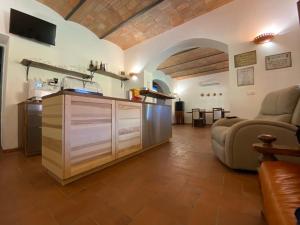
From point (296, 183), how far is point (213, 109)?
7.29 m

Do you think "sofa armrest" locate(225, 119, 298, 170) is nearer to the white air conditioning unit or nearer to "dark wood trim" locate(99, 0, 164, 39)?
"dark wood trim" locate(99, 0, 164, 39)

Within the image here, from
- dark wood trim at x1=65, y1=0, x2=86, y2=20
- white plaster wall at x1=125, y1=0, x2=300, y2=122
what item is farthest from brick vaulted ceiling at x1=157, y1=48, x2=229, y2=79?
dark wood trim at x1=65, y1=0, x2=86, y2=20

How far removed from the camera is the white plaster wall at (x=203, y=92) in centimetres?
747

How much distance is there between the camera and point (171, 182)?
4.34ft

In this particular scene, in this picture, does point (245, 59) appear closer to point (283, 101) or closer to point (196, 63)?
point (283, 101)

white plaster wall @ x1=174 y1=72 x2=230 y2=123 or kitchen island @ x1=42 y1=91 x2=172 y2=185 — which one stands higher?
white plaster wall @ x1=174 y1=72 x2=230 y2=123

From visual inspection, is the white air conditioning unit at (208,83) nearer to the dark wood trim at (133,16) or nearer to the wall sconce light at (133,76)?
the wall sconce light at (133,76)

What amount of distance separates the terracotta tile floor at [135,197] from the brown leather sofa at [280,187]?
0.38m

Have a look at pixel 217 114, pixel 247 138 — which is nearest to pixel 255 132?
pixel 247 138

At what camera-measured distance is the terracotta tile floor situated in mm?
858

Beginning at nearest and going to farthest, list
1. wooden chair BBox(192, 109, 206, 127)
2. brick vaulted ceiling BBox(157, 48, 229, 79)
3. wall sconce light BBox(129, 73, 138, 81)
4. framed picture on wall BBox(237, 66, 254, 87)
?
1. framed picture on wall BBox(237, 66, 254, 87)
2. wall sconce light BBox(129, 73, 138, 81)
3. brick vaulted ceiling BBox(157, 48, 229, 79)
4. wooden chair BBox(192, 109, 206, 127)

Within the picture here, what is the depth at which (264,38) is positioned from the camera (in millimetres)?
2588

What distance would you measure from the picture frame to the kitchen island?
8.42 ft

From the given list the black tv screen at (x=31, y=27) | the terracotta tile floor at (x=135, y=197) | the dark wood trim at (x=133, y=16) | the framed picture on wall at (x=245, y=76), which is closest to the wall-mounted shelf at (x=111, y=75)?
the dark wood trim at (x=133, y=16)
